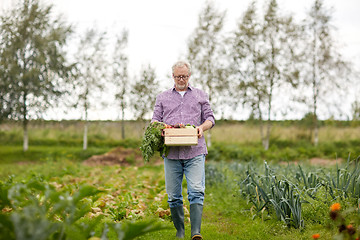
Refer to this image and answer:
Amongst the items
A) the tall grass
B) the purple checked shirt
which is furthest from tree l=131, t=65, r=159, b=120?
the purple checked shirt

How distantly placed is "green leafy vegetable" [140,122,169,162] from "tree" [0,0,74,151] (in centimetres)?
1710

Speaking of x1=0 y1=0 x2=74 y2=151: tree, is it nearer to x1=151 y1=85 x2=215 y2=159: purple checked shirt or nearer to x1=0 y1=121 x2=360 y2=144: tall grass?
x1=0 y1=121 x2=360 y2=144: tall grass


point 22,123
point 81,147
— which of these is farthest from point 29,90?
point 81,147

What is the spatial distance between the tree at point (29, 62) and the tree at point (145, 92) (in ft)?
14.5

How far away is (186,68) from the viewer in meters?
4.07

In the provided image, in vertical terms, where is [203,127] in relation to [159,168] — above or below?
above

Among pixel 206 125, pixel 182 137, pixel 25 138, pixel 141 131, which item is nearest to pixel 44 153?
pixel 25 138

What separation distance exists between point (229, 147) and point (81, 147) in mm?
8840

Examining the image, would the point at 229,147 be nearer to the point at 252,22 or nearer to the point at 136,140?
the point at 136,140

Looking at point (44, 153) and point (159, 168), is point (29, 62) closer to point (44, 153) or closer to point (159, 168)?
point (44, 153)

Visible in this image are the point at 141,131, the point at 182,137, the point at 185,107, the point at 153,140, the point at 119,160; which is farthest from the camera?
the point at 141,131

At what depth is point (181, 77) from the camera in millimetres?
4082

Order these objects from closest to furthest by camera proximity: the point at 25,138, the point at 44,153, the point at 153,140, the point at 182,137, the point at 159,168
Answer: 1. the point at 182,137
2. the point at 153,140
3. the point at 159,168
4. the point at 44,153
5. the point at 25,138

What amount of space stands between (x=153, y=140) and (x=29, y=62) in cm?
1864
